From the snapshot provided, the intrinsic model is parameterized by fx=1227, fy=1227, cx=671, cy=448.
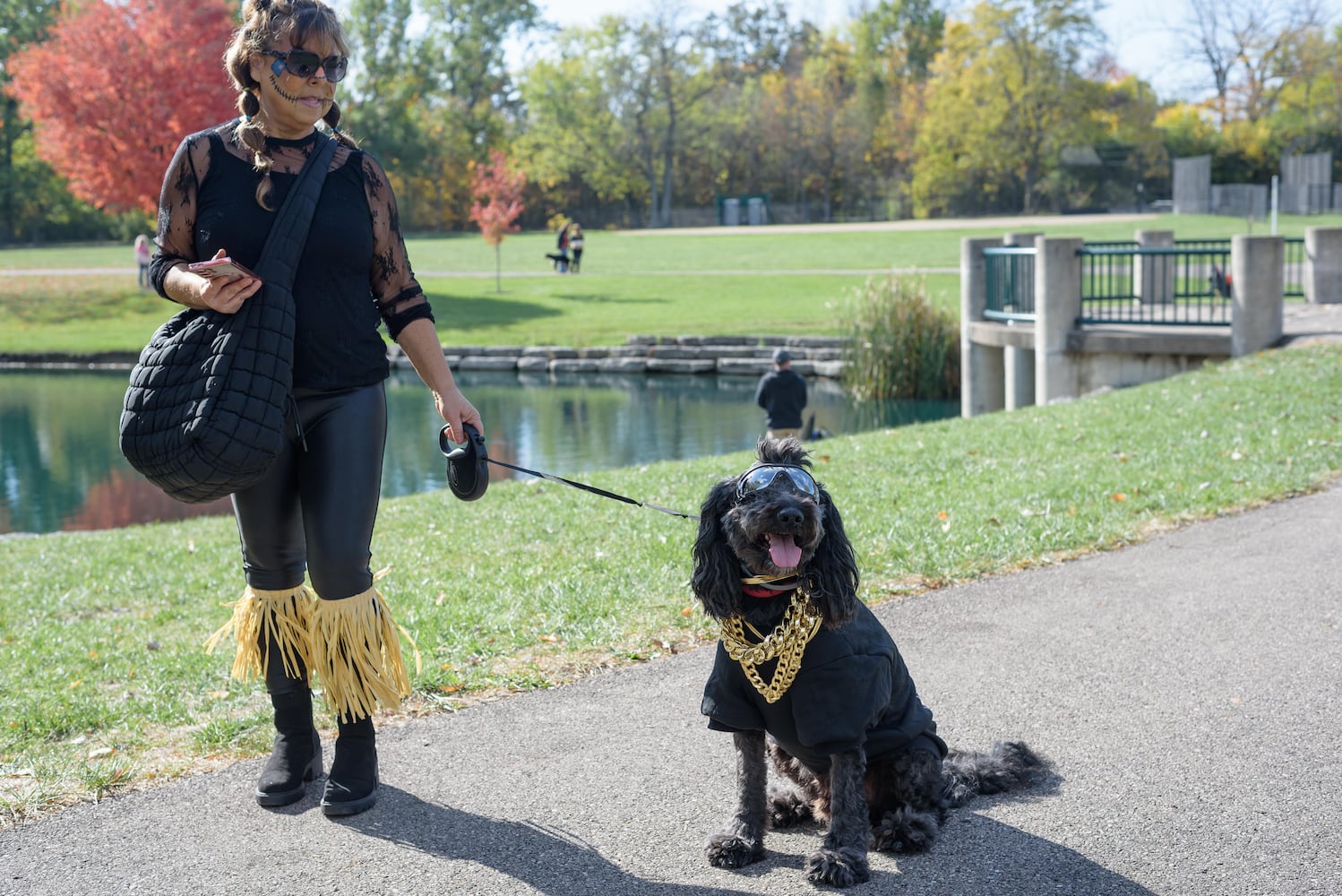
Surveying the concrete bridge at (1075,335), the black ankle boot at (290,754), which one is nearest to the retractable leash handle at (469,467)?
the black ankle boot at (290,754)

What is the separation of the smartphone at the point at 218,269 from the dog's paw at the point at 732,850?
6.69 feet

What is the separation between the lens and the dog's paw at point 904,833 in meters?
3.43

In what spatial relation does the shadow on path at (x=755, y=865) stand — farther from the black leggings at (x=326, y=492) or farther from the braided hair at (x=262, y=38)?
the braided hair at (x=262, y=38)

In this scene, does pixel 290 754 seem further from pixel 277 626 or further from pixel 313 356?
pixel 313 356

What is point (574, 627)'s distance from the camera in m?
5.61

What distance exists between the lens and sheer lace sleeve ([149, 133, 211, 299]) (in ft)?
11.6

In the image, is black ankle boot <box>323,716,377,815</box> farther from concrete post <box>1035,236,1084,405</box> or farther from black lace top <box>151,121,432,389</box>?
concrete post <box>1035,236,1084,405</box>

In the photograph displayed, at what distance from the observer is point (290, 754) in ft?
12.8

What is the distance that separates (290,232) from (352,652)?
129 centimetres

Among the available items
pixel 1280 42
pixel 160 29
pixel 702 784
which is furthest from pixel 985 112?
pixel 702 784

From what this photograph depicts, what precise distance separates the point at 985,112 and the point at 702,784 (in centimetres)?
6344

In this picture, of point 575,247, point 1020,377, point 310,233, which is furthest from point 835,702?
point 575,247

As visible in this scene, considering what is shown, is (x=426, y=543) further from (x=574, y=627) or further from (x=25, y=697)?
(x=25, y=697)

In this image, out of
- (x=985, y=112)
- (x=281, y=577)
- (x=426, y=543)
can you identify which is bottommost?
(x=426, y=543)
